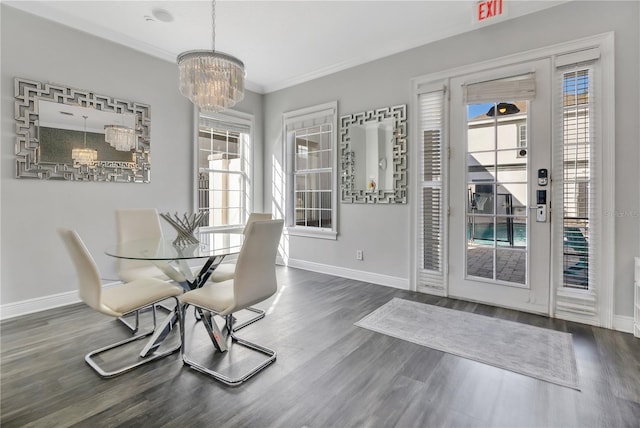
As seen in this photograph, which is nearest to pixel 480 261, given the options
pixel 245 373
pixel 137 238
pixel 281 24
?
pixel 245 373

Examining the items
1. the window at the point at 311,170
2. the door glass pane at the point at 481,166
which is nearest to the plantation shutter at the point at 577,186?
the door glass pane at the point at 481,166

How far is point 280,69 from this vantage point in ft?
15.2

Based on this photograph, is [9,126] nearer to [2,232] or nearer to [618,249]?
[2,232]

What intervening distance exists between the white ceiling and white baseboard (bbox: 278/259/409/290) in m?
2.80

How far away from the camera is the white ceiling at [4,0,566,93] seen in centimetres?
308

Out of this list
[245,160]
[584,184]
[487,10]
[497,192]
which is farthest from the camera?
[245,160]

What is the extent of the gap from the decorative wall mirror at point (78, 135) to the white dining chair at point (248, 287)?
2242mm

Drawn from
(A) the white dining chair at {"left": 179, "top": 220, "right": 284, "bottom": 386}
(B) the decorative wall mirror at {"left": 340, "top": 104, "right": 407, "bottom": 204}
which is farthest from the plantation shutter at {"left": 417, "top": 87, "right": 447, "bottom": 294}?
(A) the white dining chair at {"left": 179, "top": 220, "right": 284, "bottom": 386}

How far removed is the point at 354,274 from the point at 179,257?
274 centimetres

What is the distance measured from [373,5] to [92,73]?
10.0 ft

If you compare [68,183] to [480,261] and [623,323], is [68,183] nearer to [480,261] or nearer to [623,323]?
[480,261]

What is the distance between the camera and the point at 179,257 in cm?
206

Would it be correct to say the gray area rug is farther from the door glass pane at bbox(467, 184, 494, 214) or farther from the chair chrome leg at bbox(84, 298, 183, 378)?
the chair chrome leg at bbox(84, 298, 183, 378)

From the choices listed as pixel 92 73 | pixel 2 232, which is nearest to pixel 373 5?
pixel 92 73
